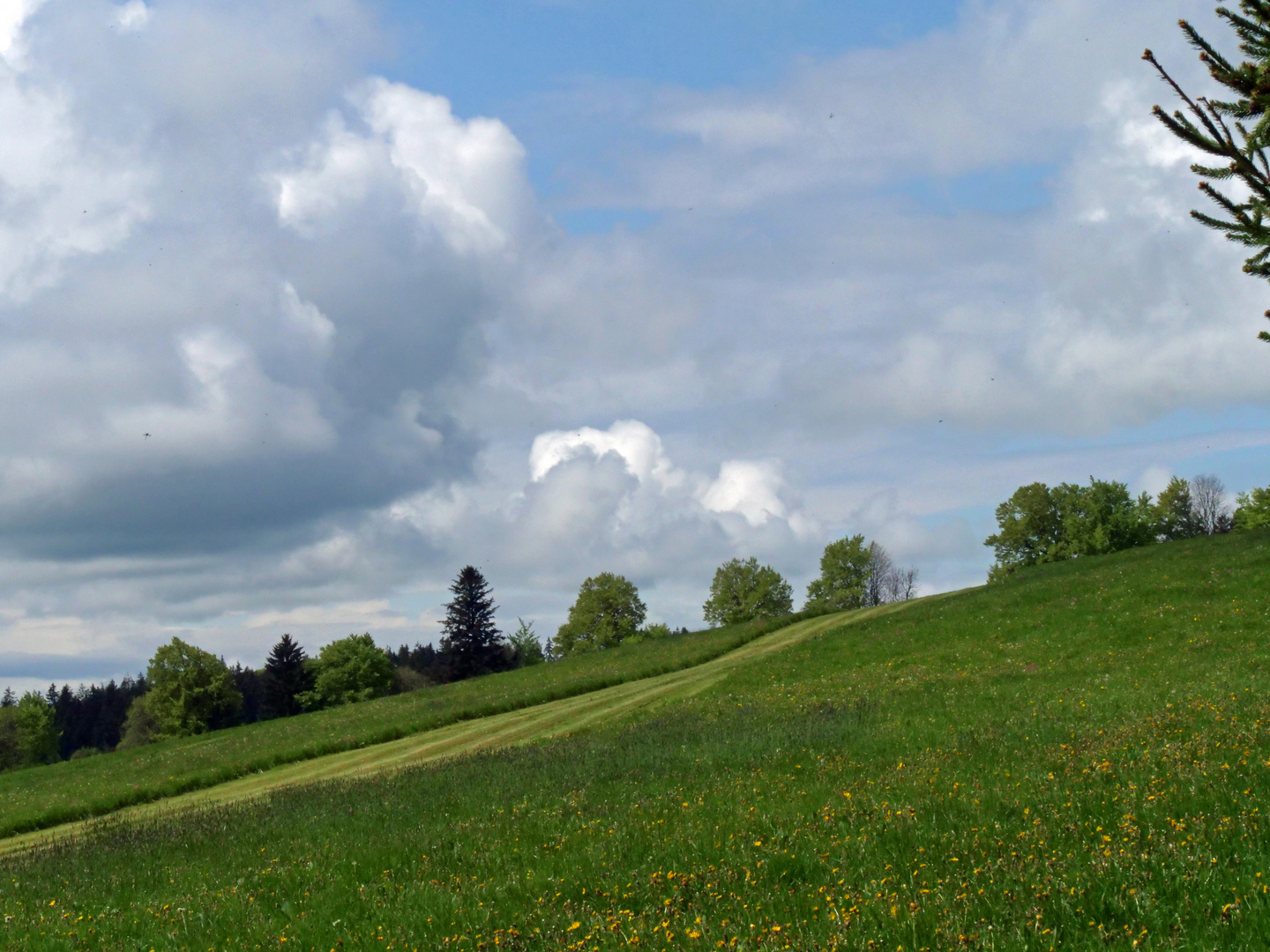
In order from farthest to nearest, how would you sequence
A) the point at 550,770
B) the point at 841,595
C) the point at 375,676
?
the point at 841,595 < the point at 375,676 < the point at 550,770

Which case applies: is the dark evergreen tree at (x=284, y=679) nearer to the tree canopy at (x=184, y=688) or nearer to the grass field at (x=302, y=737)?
the tree canopy at (x=184, y=688)

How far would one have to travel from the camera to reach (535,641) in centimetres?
13400

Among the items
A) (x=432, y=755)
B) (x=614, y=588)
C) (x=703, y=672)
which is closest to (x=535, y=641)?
→ (x=614, y=588)

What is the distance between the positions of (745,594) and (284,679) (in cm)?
5521

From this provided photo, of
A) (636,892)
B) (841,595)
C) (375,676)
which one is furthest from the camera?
(841,595)

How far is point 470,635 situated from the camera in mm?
101125

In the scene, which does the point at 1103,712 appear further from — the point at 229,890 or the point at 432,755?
the point at 432,755

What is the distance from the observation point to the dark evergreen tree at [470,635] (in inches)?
3959

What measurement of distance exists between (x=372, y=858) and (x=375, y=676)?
89.7m

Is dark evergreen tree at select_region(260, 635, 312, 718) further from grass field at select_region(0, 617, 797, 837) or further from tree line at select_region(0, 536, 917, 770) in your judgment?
grass field at select_region(0, 617, 797, 837)

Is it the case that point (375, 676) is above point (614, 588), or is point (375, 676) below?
below

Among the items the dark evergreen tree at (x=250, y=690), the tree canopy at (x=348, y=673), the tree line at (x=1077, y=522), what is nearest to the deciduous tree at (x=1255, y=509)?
the tree line at (x=1077, y=522)

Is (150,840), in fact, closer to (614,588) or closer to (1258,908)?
(1258,908)

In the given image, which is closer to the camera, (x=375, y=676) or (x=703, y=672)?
(x=703, y=672)
